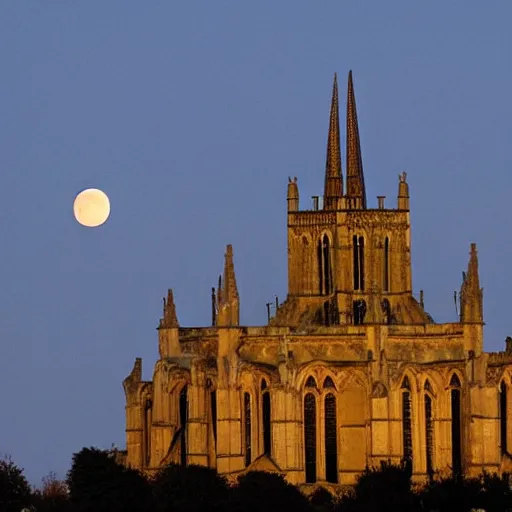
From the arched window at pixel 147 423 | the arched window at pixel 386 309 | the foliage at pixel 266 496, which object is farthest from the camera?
the arched window at pixel 147 423

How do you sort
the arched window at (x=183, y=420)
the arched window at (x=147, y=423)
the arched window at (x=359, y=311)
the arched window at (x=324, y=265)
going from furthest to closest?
the arched window at (x=147, y=423), the arched window at (x=324, y=265), the arched window at (x=183, y=420), the arched window at (x=359, y=311)

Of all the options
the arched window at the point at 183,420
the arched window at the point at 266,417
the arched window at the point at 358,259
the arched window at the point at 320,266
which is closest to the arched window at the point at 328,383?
the arched window at the point at 266,417

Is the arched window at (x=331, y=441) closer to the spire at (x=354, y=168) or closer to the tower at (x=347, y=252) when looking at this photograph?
the tower at (x=347, y=252)

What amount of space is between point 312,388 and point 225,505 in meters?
18.9

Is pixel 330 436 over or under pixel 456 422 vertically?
under

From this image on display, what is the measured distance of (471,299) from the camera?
159750mm

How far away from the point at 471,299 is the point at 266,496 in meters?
22.3

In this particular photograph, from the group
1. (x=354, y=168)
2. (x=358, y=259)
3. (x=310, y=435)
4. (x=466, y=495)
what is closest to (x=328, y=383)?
(x=310, y=435)

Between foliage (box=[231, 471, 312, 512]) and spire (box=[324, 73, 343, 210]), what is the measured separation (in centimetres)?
2393

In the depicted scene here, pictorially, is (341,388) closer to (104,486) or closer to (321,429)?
(321,429)

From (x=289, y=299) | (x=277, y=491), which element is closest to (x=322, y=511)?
(x=277, y=491)

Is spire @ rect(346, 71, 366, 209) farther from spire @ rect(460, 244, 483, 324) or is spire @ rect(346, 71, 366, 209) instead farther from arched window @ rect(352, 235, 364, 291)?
spire @ rect(460, 244, 483, 324)

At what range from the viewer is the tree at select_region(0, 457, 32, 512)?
148500mm

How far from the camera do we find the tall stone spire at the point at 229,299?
16088 centimetres
